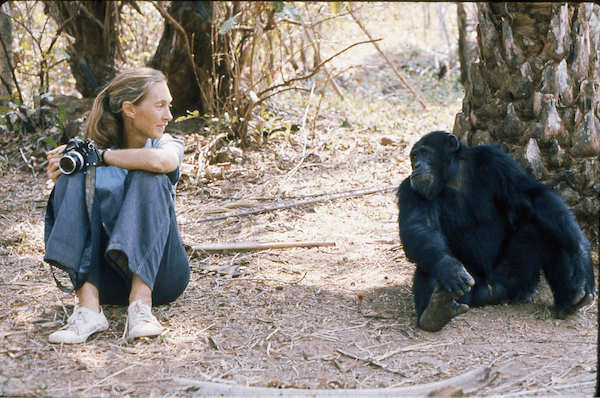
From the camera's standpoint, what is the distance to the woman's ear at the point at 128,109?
2844mm

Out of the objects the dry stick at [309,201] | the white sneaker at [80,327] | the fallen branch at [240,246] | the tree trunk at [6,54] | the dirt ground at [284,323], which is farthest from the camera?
the tree trunk at [6,54]

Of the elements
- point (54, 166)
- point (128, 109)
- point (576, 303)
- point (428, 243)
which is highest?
point (128, 109)

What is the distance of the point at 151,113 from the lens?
286 cm

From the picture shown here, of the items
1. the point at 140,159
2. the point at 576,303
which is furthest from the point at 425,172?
the point at 140,159

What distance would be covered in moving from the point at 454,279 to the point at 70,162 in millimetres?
2030

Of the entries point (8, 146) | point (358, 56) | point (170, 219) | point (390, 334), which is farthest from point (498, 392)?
point (358, 56)

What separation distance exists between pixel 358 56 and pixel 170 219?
37.5 ft

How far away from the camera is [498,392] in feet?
7.23

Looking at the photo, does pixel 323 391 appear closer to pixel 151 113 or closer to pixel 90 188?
pixel 90 188

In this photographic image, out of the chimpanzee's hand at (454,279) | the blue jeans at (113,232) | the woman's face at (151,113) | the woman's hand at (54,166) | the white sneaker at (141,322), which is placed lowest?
the white sneaker at (141,322)

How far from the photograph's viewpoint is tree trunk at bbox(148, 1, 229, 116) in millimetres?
6691

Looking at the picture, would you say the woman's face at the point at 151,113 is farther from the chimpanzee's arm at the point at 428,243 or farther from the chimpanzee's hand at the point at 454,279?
the chimpanzee's hand at the point at 454,279

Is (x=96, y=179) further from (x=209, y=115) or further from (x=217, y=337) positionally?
(x=209, y=115)

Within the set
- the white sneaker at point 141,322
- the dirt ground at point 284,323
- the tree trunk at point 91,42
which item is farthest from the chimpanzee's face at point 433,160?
the tree trunk at point 91,42
